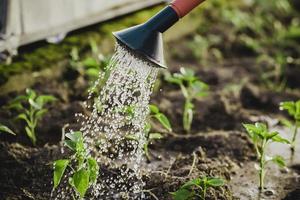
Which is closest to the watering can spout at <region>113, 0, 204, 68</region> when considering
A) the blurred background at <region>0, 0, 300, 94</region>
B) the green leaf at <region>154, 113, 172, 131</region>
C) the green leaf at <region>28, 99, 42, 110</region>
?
the green leaf at <region>154, 113, 172, 131</region>

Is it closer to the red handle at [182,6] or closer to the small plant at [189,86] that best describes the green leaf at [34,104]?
the small plant at [189,86]

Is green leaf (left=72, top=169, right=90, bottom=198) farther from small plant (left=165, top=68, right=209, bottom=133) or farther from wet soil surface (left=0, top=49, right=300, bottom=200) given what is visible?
small plant (left=165, top=68, right=209, bottom=133)

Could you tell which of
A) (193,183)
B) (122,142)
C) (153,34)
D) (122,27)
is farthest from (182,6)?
(122,27)

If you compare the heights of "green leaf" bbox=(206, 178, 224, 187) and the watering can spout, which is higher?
the watering can spout

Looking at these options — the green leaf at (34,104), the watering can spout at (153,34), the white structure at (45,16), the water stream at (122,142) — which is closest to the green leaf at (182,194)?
the water stream at (122,142)

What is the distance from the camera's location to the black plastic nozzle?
202cm

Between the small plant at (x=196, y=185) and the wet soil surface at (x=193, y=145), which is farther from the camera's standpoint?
the wet soil surface at (x=193, y=145)

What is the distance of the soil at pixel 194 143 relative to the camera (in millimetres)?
2506

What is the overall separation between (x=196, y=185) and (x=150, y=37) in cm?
67

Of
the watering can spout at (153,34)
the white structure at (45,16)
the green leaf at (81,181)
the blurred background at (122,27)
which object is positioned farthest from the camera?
the blurred background at (122,27)

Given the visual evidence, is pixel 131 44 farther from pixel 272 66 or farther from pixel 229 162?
pixel 272 66

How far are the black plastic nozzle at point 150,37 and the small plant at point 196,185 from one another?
1.73 feet

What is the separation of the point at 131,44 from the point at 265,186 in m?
1.09

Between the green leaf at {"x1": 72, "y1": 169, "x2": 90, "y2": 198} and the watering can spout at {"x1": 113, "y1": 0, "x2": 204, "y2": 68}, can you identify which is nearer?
the watering can spout at {"x1": 113, "y1": 0, "x2": 204, "y2": 68}
